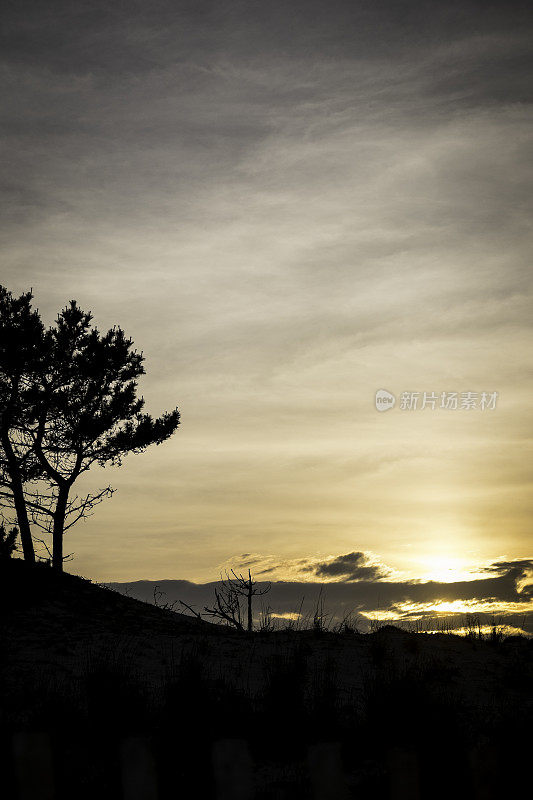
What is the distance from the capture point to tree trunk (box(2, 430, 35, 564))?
23453 mm

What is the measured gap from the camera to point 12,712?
8188mm

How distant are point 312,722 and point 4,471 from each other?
19.2 metres

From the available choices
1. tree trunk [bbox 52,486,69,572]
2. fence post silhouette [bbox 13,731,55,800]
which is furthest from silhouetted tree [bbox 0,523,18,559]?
fence post silhouette [bbox 13,731,55,800]

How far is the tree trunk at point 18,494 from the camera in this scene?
23.5 meters

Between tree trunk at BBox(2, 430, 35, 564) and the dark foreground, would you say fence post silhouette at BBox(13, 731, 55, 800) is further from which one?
tree trunk at BBox(2, 430, 35, 564)

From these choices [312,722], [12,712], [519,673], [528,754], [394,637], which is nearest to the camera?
[528,754]

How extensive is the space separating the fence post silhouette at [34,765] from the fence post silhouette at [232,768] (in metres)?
0.94

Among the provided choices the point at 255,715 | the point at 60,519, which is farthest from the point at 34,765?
the point at 60,519

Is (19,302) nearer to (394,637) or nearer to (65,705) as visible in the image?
(394,637)

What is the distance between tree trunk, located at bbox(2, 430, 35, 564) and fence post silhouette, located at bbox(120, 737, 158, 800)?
20.9 metres

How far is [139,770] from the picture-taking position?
12.4ft

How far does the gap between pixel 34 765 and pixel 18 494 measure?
21345 mm

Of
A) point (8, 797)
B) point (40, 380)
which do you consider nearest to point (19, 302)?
point (40, 380)

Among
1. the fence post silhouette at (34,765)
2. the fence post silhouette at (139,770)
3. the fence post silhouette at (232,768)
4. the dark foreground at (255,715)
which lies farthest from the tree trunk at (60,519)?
the fence post silhouette at (232,768)
